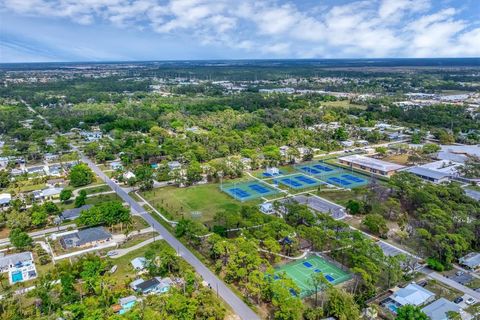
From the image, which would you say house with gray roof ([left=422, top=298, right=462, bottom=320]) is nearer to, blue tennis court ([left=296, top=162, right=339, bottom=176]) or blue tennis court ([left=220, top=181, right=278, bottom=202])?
blue tennis court ([left=220, top=181, right=278, bottom=202])

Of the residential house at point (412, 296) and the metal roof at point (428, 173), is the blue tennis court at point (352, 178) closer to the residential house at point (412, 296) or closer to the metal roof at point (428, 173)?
the metal roof at point (428, 173)

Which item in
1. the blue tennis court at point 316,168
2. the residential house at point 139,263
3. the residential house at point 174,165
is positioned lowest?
the residential house at point 139,263

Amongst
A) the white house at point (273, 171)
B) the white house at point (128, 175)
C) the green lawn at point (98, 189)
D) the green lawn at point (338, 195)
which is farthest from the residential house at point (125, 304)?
the white house at point (273, 171)

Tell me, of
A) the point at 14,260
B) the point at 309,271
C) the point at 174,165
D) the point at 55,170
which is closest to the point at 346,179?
the point at 309,271

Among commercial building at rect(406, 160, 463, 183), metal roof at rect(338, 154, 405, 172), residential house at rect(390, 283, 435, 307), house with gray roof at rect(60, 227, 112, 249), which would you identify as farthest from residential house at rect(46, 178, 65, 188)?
commercial building at rect(406, 160, 463, 183)

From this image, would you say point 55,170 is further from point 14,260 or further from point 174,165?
point 14,260

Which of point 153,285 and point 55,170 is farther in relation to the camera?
point 55,170
